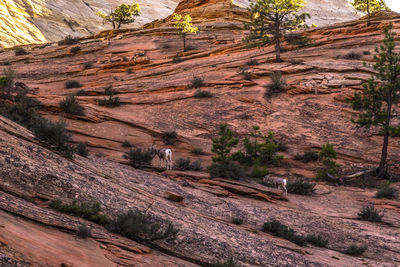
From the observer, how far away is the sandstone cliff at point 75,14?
2160 inches

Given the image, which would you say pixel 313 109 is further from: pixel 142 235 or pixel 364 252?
pixel 142 235

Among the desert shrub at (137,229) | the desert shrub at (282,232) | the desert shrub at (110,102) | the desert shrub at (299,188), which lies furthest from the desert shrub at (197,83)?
the desert shrub at (137,229)

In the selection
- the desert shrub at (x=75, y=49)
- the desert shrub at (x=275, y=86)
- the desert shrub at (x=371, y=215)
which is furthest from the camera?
the desert shrub at (x=75, y=49)

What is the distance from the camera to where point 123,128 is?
19.2 metres

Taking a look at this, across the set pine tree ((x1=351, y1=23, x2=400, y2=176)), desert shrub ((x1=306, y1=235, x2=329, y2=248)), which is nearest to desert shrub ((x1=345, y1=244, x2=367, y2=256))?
desert shrub ((x1=306, y1=235, x2=329, y2=248))

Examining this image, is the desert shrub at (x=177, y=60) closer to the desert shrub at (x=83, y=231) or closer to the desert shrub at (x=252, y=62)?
the desert shrub at (x=252, y=62)

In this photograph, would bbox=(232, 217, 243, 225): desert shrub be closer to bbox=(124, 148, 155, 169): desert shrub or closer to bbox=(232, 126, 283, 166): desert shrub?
bbox=(124, 148, 155, 169): desert shrub

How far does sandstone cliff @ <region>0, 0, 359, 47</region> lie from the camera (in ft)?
180

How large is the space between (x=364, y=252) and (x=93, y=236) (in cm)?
671

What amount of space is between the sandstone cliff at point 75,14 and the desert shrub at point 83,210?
155 ft

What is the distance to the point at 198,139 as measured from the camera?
773 inches

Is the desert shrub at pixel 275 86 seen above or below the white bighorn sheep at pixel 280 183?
above

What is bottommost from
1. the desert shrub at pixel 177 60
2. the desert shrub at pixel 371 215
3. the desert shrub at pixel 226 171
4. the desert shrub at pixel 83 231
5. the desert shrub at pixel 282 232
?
the desert shrub at pixel 371 215

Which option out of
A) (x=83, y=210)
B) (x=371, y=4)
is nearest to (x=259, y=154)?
(x=83, y=210)
